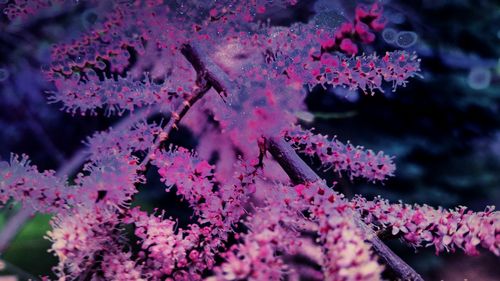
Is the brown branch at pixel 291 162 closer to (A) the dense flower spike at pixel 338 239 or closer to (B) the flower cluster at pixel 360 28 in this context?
(A) the dense flower spike at pixel 338 239

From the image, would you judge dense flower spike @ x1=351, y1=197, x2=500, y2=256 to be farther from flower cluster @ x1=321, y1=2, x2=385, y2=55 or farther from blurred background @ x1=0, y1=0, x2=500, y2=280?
blurred background @ x1=0, y1=0, x2=500, y2=280

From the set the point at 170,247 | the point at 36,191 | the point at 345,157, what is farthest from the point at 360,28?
the point at 36,191

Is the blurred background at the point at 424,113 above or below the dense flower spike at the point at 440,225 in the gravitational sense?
below

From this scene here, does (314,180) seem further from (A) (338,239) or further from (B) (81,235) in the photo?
(B) (81,235)

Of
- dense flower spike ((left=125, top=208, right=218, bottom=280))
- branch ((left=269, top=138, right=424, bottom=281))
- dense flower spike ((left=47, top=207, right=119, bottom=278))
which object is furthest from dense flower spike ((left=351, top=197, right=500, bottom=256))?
dense flower spike ((left=47, top=207, right=119, bottom=278))

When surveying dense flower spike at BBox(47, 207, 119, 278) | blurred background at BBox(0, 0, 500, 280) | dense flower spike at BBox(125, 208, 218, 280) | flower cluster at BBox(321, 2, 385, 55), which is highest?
flower cluster at BBox(321, 2, 385, 55)

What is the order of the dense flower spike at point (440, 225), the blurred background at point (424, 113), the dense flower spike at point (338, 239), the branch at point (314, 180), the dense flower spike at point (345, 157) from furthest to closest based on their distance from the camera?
the blurred background at point (424, 113) < the dense flower spike at point (345, 157) < the branch at point (314, 180) < the dense flower spike at point (440, 225) < the dense flower spike at point (338, 239)

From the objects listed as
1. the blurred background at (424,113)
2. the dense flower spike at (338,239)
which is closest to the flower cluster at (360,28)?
the dense flower spike at (338,239)
